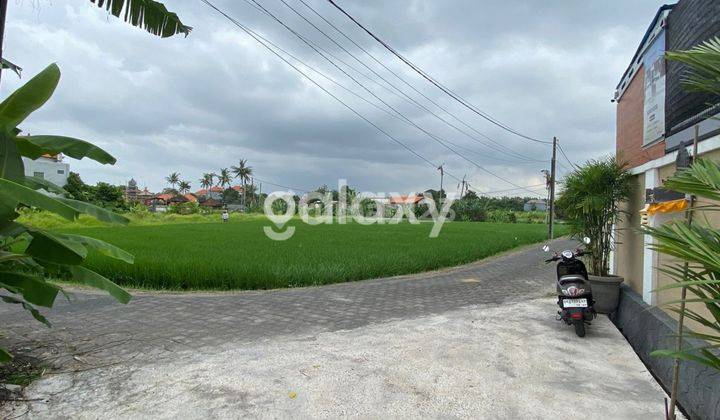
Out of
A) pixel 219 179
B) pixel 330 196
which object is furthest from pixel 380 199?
pixel 219 179

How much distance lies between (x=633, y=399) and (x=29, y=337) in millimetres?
5306

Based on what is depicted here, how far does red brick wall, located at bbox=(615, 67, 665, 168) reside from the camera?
5522 mm

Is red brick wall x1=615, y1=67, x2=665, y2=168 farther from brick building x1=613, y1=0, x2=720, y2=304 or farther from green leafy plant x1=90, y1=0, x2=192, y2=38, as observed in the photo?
green leafy plant x1=90, y1=0, x2=192, y2=38

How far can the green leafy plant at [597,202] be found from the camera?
562 cm

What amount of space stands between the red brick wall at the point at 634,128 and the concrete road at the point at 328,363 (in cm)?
217

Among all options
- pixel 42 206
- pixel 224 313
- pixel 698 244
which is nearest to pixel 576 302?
pixel 698 244

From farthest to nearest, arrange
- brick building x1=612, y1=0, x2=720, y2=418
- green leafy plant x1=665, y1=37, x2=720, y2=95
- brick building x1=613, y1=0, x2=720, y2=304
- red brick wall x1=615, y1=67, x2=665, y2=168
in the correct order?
red brick wall x1=615, y1=67, x2=665, y2=168 → brick building x1=613, y1=0, x2=720, y2=304 → brick building x1=612, y1=0, x2=720, y2=418 → green leafy plant x1=665, y1=37, x2=720, y2=95

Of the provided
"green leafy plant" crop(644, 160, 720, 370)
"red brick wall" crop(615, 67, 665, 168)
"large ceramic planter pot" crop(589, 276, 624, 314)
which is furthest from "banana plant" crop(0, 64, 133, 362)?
"red brick wall" crop(615, 67, 665, 168)

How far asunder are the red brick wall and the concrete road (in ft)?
7.13

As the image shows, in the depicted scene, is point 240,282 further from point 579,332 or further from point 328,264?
point 579,332

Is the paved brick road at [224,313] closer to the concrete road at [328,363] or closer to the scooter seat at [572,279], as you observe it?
the concrete road at [328,363]

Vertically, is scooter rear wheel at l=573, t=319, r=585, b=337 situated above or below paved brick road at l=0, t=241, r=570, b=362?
above

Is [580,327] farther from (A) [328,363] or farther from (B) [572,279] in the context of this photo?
A: (A) [328,363]

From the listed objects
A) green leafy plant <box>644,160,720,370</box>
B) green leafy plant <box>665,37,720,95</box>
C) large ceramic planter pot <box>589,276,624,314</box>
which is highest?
green leafy plant <box>665,37,720,95</box>
